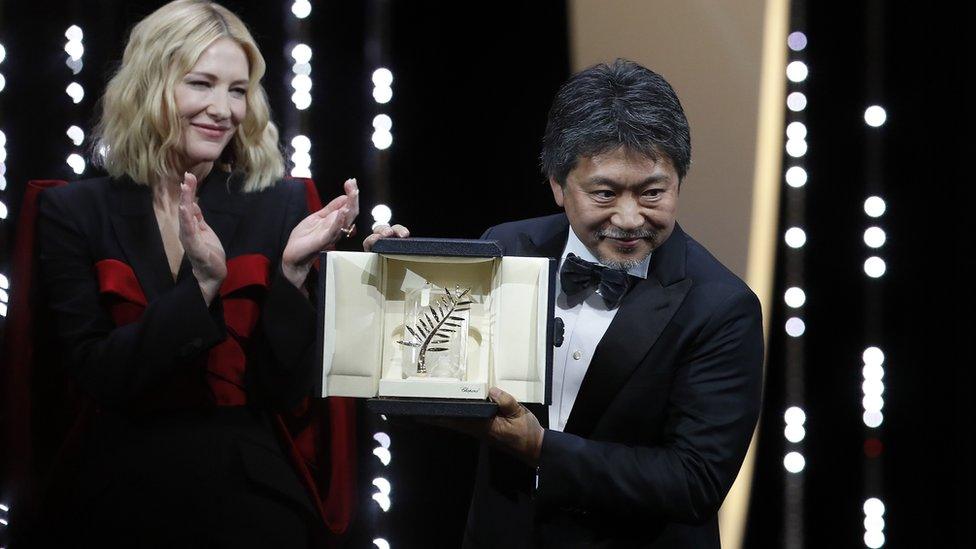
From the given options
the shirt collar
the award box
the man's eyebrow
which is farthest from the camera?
the shirt collar

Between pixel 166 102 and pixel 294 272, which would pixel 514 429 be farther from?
pixel 166 102

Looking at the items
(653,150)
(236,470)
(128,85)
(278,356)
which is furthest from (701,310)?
(128,85)

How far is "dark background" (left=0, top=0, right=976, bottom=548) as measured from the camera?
307 centimetres

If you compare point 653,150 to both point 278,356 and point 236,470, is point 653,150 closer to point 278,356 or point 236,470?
point 278,356

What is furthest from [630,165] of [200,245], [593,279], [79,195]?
[79,195]

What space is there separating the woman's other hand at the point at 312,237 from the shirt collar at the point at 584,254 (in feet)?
1.52

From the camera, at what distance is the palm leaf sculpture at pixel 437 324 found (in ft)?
6.98

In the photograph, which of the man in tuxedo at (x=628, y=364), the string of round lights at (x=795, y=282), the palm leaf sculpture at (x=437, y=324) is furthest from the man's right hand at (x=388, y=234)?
the string of round lights at (x=795, y=282)

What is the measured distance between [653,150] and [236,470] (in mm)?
1198

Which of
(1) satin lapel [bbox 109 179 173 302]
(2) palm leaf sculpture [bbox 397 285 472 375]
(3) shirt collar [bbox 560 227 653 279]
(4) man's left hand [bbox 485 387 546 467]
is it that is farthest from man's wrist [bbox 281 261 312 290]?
(4) man's left hand [bbox 485 387 546 467]

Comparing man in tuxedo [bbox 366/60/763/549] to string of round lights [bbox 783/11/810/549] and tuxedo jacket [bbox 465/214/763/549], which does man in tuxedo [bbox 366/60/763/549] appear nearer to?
tuxedo jacket [bbox 465/214/763/549]

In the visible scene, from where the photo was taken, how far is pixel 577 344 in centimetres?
228

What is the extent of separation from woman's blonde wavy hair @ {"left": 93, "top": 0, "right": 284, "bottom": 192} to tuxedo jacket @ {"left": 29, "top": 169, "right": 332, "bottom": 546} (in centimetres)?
10

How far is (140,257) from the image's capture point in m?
2.61
